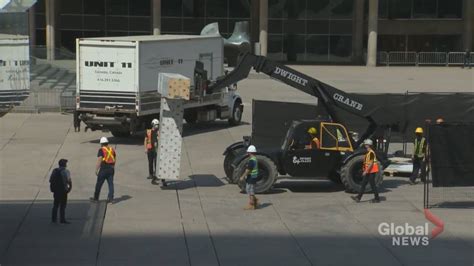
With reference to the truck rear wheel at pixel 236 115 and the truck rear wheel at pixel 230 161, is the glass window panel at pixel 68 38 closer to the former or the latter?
the truck rear wheel at pixel 236 115

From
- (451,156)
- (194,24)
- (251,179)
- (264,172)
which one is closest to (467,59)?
(194,24)

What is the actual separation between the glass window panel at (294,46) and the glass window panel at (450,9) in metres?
13.4

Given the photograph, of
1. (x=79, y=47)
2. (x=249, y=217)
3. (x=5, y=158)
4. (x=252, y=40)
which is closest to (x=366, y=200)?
(x=249, y=217)

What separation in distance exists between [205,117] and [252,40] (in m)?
39.7

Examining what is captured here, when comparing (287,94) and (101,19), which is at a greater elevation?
(101,19)

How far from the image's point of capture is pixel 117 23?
224 feet

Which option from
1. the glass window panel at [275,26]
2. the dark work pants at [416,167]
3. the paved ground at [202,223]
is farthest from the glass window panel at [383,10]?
the dark work pants at [416,167]

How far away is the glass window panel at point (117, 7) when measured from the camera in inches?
2687

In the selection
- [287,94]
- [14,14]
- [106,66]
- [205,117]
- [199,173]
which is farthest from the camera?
[287,94]

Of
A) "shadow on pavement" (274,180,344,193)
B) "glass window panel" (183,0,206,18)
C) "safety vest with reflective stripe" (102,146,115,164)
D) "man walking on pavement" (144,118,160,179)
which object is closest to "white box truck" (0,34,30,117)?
"safety vest with reflective stripe" (102,146,115,164)

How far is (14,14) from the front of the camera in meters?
10.9

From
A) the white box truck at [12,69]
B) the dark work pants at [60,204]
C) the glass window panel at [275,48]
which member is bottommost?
the dark work pants at [60,204]

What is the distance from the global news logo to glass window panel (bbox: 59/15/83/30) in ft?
191

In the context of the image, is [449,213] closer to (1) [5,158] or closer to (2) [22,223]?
(2) [22,223]
